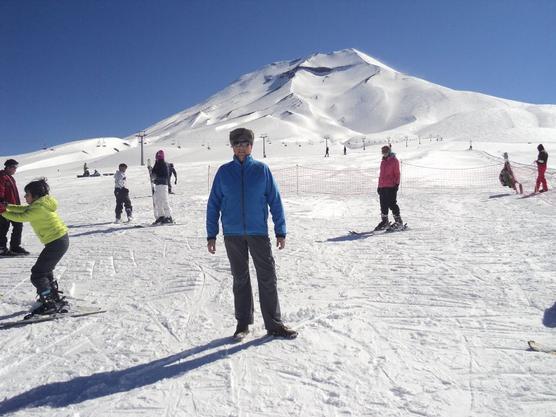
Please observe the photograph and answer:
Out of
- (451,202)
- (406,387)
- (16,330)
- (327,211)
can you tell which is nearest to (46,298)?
(16,330)

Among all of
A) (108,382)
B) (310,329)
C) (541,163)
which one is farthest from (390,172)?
(541,163)

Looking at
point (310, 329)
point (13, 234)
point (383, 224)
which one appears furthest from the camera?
point (383, 224)

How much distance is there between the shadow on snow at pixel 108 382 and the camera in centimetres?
299

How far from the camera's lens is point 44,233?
14.5 ft

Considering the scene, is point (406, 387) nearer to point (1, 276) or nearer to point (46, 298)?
point (46, 298)

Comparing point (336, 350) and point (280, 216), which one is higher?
point (280, 216)

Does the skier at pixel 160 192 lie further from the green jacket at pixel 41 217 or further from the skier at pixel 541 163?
the skier at pixel 541 163

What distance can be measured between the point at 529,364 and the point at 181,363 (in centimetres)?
293

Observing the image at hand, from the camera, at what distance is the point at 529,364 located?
3289 millimetres

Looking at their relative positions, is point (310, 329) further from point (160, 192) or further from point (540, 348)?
point (160, 192)

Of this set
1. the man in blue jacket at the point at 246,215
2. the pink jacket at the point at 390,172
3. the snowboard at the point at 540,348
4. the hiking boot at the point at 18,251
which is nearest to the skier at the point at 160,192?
the hiking boot at the point at 18,251

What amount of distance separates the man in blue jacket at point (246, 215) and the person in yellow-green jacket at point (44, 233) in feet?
6.29

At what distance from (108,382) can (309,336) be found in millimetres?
1832

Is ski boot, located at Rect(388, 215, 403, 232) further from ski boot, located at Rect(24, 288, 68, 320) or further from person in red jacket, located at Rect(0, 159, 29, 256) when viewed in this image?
person in red jacket, located at Rect(0, 159, 29, 256)
